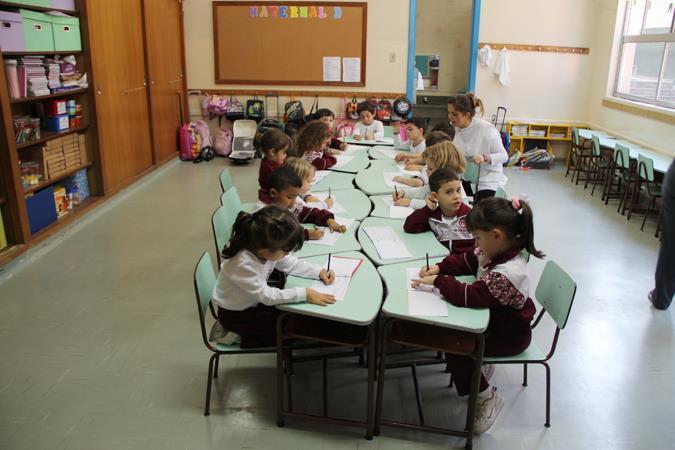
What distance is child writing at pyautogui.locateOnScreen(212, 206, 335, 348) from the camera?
2260mm

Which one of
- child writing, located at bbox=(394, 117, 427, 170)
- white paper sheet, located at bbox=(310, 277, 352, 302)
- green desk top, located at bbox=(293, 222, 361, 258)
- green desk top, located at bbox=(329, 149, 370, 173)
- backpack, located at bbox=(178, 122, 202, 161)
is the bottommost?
backpack, located at bbox=(178, 122, 202, 161)

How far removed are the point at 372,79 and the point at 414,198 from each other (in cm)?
480

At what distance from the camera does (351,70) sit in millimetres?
8039

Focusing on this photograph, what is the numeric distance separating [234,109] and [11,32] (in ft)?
13.8

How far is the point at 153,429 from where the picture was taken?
251 centimetres

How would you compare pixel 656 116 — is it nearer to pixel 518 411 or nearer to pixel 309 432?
pixel 518 411

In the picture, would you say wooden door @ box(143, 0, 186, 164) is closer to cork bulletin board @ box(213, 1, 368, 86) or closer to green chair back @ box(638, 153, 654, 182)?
cork bulletin board @ box(213, 1, 368, 86)

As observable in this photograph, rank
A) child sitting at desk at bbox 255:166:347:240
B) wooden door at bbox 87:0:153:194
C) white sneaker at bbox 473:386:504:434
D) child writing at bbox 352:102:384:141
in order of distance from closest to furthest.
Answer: white sneaker at bbox 473:386:504:434, child sitting at desk at bbox 255:166:347:240, wooden door at bbox 87:0:153:194, child writing at bbox 352:102:384:141

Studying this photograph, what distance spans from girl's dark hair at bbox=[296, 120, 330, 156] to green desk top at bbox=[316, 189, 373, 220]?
0.78 metres

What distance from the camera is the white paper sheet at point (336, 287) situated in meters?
2.33

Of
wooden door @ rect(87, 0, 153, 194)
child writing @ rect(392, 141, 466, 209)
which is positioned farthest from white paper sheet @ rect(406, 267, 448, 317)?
wooden door @ rect(87, 0, 153, 194)

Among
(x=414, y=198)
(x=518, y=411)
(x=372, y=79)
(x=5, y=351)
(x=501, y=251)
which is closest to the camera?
(x=501, y=251)

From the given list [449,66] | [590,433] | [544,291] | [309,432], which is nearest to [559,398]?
[590,433]

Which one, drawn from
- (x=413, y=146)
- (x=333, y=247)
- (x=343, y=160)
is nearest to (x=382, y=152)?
(x=413, y=146)
